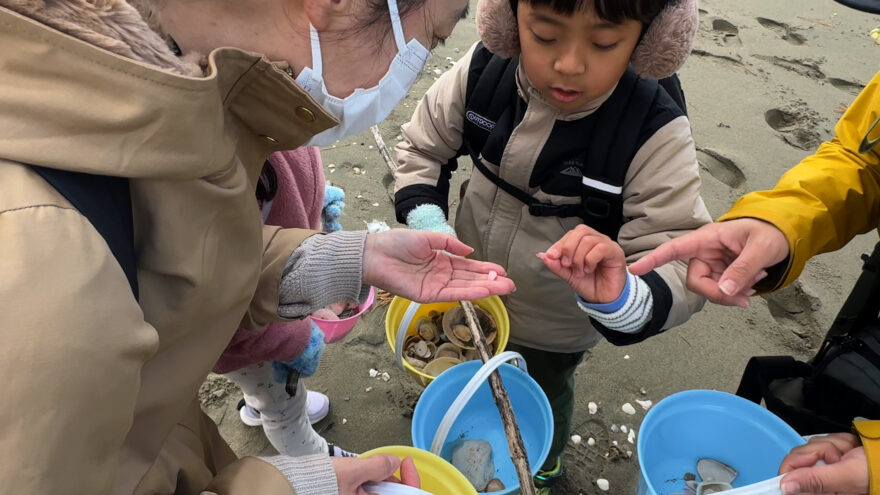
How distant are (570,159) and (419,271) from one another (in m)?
0.50

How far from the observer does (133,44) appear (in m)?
0.69

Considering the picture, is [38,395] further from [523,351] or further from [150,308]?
[523,351]

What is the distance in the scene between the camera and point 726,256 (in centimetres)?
136

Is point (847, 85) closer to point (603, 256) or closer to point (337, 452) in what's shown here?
point (603, 256)

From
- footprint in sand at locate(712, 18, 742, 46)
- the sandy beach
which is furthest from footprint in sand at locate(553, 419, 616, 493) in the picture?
footprint in sand at locate(712, 18, 742, 46)

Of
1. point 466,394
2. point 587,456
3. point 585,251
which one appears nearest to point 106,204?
point 466,394

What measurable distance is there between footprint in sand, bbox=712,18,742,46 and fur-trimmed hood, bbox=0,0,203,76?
4.51 meters

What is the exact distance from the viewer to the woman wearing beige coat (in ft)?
1.96

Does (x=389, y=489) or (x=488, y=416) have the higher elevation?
(x=389, y=489)

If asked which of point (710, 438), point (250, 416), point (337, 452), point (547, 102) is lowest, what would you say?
point (250, 416)

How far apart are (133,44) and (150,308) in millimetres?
369

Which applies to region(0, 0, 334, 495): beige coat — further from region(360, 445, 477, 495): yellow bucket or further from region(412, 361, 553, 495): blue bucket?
region(412, 361, 553, 495): blue bucket

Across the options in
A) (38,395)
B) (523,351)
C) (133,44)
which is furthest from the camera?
(523,351)

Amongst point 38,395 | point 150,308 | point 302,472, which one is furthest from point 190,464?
point 38,395
